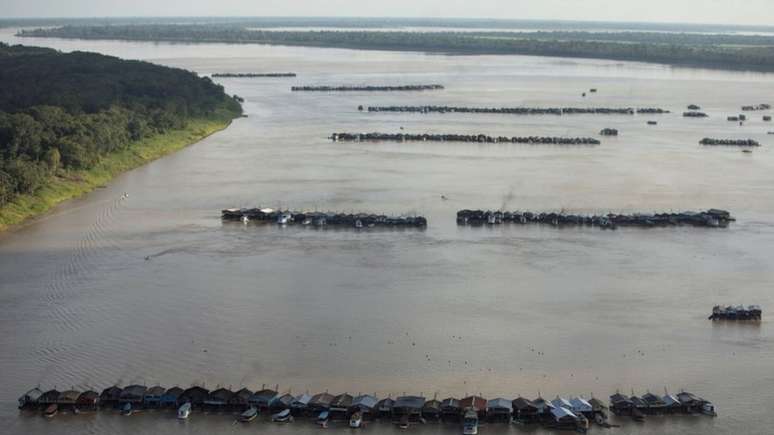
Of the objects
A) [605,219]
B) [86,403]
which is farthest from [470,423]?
[605,219]

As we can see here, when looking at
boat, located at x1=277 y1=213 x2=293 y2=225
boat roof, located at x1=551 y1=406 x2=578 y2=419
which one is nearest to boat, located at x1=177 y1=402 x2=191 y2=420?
boat roof, located at x1=551 y1=406 x2=578 y2=419

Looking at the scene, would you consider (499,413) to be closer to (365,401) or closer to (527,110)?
(365,401)

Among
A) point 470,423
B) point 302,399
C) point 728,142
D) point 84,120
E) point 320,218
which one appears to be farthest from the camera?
point 728,142

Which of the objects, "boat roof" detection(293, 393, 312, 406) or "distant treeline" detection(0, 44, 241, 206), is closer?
"boat roof" detection(293, 393, 312, 406)

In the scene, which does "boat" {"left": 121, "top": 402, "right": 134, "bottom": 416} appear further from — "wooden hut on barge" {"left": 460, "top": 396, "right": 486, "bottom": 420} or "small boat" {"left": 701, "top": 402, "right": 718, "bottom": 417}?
"small boat" {"left": 701, "top": 402, "right": 718, "bottom": 417}

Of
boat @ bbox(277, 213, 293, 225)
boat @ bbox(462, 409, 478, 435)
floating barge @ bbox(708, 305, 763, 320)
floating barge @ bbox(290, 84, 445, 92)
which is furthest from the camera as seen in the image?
floating barge @ bbox(290, 84, 445, 92)

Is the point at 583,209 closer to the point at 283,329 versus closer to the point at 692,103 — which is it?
the point at 283,329
